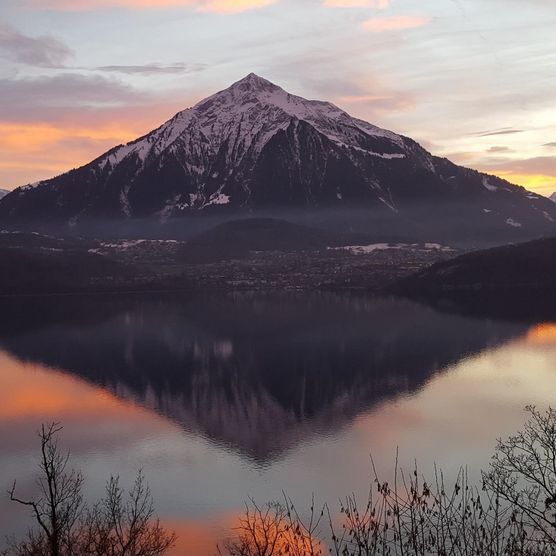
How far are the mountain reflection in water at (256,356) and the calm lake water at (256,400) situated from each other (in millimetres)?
411

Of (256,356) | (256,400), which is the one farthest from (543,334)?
(256,400)

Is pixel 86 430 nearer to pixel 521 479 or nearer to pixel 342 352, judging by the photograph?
pixel 521 479

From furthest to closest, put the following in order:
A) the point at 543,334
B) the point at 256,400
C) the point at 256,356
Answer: the point at 543,334 < the point at 256,356 < the point at 256,400

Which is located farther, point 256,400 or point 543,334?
point 543,334

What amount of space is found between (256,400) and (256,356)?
1163 inches

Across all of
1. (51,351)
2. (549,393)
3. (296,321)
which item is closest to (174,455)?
(549,393)

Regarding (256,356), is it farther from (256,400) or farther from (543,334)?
(543,334)

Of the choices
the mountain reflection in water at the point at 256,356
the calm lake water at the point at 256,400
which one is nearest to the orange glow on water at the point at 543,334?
the calm lake water at the point at 256,400

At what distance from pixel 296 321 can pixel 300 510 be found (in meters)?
113

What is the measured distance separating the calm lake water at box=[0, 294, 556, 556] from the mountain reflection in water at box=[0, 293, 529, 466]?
0.41m

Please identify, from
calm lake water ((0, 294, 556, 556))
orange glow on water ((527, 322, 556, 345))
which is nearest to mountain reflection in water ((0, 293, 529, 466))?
calm lake water ((0, 294, 556, 556))

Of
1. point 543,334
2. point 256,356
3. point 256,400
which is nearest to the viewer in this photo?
point 256,400

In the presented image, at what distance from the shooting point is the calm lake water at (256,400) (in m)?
54.5

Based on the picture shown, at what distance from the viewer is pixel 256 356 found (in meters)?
116
